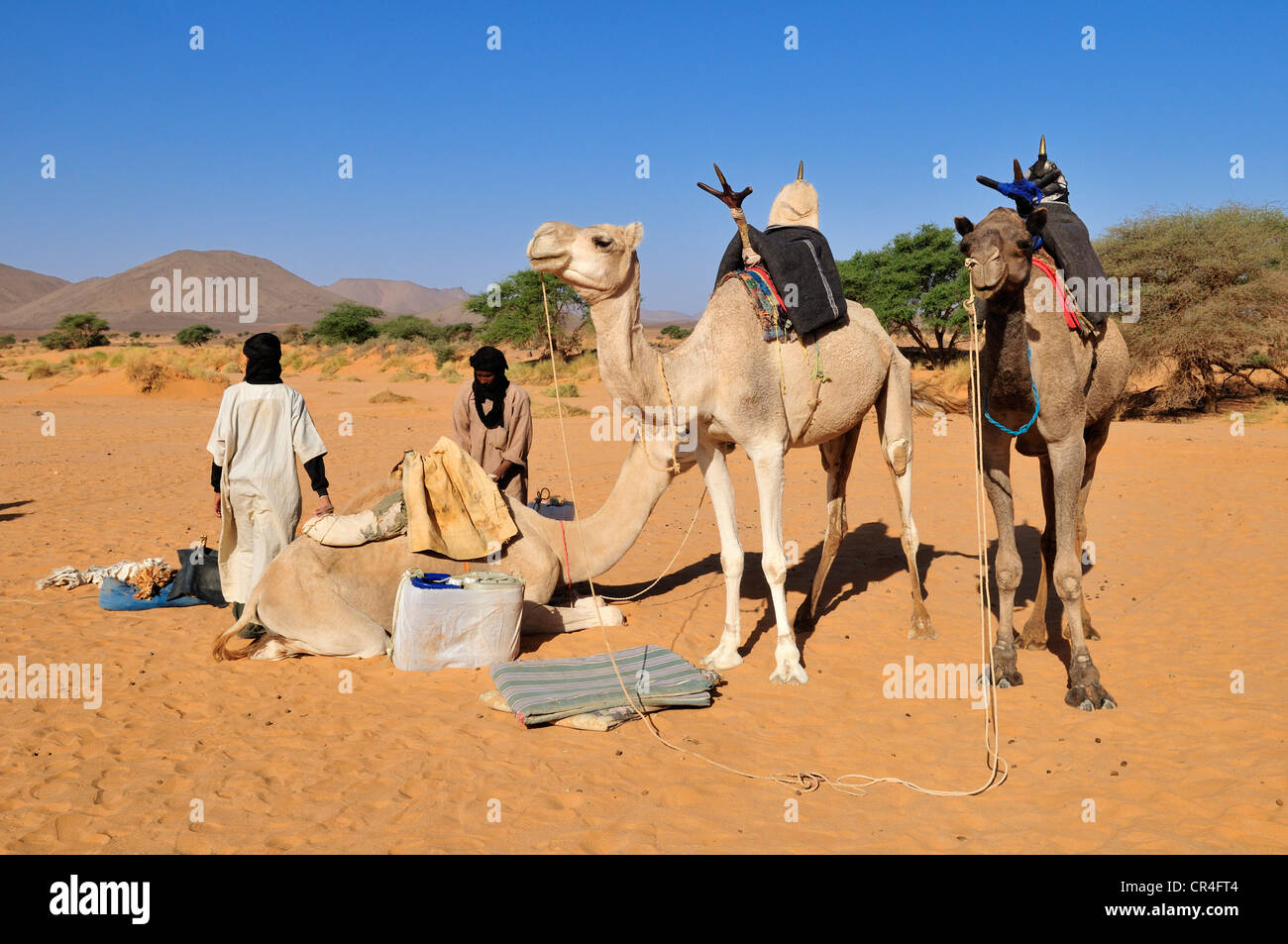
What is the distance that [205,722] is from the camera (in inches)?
197

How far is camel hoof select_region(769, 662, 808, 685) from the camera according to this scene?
5.84 metres

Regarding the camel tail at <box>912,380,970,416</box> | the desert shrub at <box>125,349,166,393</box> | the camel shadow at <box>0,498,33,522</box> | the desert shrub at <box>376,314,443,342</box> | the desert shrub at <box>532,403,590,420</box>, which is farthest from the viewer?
the desert shrub at <box>376,314,443,342</box>

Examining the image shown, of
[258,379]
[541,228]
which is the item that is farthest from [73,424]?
[541,228]

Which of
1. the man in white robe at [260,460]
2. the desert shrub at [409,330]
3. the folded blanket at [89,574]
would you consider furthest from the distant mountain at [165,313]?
the man in white robe at [260,460]

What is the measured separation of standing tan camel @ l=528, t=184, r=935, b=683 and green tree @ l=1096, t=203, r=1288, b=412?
54.7ft

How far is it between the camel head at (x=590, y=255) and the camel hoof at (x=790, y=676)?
8.58ft

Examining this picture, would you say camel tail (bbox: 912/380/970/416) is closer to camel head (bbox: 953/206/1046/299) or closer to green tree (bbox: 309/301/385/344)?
camel head (bbox: 953/206/1046/299)

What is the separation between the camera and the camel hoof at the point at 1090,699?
Result: 538 centimetres

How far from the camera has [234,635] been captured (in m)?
5.93

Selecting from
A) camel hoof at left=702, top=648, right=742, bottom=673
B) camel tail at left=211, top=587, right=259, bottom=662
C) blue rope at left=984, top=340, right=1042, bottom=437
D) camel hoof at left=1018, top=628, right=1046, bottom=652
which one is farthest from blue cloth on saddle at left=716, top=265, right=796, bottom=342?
camel tail at left=211, top=587, right=259, bottom=662

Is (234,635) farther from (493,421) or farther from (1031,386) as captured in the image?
(1031,386)

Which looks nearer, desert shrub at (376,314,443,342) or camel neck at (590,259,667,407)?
camel neck at (590,259,667,407)

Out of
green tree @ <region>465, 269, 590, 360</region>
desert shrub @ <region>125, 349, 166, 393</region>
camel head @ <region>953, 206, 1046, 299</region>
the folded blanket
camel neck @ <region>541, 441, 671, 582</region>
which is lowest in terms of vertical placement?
the folded blanket
